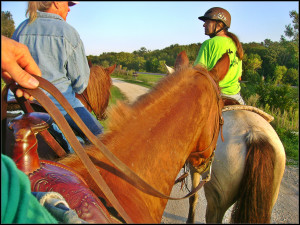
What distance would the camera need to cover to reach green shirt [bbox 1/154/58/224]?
2.22ft

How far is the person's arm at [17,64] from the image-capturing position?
0.96m

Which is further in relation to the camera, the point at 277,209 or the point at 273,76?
the point at 273,76

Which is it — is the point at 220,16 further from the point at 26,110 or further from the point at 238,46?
the point at 26,110

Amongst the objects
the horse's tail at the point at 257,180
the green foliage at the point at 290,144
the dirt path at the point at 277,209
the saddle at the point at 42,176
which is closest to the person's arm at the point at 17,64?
the saddle at the point at 42,176

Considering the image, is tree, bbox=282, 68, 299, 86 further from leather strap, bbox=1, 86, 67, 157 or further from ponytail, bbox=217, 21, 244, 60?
leather strap, bbox=1, 86, 67, 157

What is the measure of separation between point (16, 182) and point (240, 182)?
99.0 inches

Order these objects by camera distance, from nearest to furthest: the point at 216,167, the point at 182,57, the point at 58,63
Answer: the point at 58,63
the point at 182,57
the point at 216,167

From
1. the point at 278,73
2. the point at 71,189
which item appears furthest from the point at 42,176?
the point at 278,73

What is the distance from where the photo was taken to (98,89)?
3.27m

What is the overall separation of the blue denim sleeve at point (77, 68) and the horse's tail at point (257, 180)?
6.20ft

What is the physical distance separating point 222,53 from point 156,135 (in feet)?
7.20

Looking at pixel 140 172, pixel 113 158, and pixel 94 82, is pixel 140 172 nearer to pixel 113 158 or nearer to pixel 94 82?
pixel 113 158

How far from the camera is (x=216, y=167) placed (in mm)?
2871

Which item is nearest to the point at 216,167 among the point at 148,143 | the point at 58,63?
the point at 148,143
